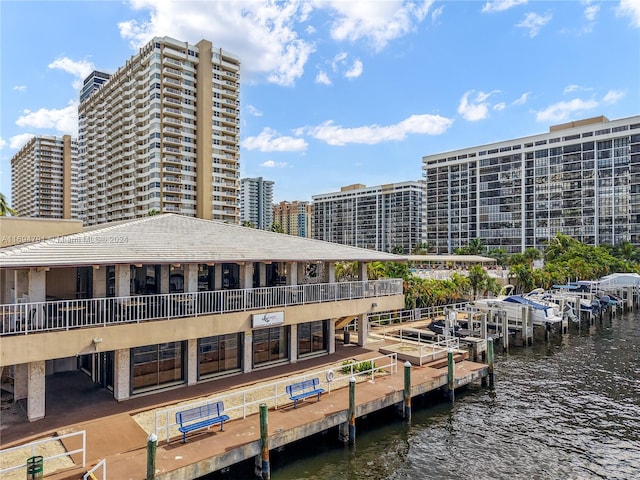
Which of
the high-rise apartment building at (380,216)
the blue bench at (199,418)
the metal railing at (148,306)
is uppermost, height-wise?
the high-rise apartment building at (380,216)

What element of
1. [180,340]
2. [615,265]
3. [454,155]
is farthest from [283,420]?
[454,155]

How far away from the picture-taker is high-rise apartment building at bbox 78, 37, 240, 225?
9600cm

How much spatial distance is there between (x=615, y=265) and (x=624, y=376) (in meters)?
59.2

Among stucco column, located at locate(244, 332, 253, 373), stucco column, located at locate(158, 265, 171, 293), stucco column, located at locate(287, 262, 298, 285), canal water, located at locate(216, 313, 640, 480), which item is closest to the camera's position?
canal water, located at locate(216, 313, 640, 480)

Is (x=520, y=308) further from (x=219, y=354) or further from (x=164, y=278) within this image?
(x=164, y=278)

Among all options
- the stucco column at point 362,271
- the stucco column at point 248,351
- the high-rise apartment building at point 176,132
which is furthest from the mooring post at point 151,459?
the high-rise apartment building at point 176,132

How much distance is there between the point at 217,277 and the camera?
2225 centimetres

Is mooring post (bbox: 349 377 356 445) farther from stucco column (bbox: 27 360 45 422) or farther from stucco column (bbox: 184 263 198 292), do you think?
stucco column (bbox: 27 360 45 422)

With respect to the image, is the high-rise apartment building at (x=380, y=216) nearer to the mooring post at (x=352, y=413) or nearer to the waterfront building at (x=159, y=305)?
the waterfront building at (x=159, y=305)

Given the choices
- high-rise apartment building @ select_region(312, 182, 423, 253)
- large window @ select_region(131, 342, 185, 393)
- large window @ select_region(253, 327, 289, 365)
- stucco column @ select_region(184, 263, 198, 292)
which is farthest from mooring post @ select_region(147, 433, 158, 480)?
high-rise apartment building @ select_region(312, 182, 423, 253)

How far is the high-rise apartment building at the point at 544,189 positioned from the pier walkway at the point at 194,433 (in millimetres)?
113241

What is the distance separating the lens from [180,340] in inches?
679

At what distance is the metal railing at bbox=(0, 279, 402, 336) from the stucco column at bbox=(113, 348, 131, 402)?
138 cm

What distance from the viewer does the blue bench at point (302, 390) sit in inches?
637
